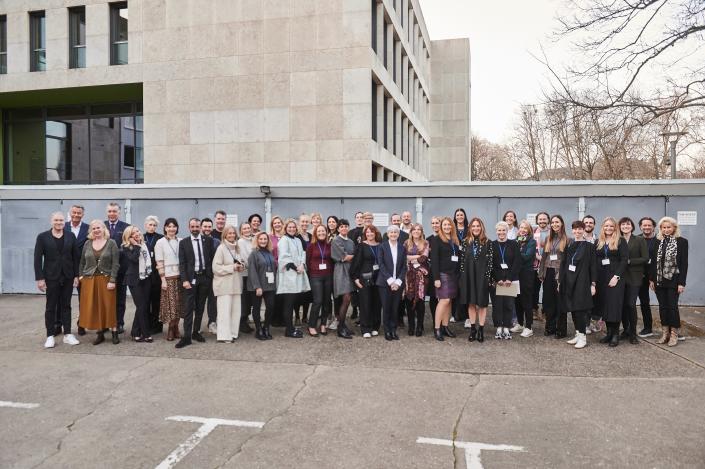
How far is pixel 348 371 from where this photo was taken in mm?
6152

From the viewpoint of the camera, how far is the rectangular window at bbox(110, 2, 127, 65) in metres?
20.2

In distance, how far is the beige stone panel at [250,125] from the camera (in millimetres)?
18812

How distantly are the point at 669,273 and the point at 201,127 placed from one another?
16.6 m

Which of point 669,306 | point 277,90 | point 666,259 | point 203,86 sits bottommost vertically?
point 669,306

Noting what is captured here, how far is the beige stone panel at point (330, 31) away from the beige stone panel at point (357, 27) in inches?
7.3

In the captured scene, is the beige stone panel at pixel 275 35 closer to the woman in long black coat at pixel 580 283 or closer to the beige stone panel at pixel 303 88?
the beige stone panel at pixel 303 88

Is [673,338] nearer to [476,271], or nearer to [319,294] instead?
[476,271]

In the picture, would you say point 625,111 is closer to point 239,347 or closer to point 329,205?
point 329,205

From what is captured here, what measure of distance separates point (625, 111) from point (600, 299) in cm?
632

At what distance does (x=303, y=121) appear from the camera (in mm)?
18609

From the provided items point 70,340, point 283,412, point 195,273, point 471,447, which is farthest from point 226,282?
point 471,447

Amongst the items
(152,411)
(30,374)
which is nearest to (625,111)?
(152,411)

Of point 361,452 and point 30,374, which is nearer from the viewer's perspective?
point 361,452

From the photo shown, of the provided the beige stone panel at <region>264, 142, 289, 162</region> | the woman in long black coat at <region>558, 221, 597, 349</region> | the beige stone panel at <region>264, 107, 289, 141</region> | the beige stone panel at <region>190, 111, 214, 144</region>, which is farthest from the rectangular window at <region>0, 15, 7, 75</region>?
the woman in long black coat at <region>558, 221, 597, 349</region>
